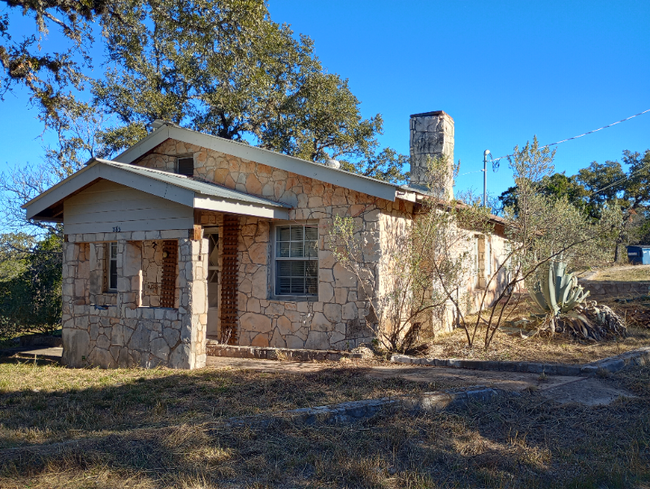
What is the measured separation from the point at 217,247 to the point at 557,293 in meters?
6.79

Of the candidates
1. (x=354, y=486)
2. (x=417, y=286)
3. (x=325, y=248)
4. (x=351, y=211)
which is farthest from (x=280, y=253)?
(x=354, y=486)

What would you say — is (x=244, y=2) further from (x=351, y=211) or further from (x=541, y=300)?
(x=541, y=300)

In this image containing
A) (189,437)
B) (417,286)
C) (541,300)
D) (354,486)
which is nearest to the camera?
(354,486)

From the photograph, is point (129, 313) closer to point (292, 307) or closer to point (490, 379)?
point (292, 307)

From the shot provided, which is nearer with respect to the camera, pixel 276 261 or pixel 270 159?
pixel 270 159

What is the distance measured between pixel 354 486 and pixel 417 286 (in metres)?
5.23

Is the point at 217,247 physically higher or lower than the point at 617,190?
lower

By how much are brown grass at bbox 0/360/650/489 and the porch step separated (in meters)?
3.18

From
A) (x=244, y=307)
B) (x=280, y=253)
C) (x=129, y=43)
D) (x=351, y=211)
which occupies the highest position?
(x=129, y=43)

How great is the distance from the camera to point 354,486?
370 cm

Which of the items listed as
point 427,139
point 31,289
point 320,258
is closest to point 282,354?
point 320,258

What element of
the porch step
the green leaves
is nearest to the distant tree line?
the green leaves

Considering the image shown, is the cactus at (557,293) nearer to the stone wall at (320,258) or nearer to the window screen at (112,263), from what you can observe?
the stone wall at (320,258)

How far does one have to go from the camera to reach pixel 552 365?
7055 mm
